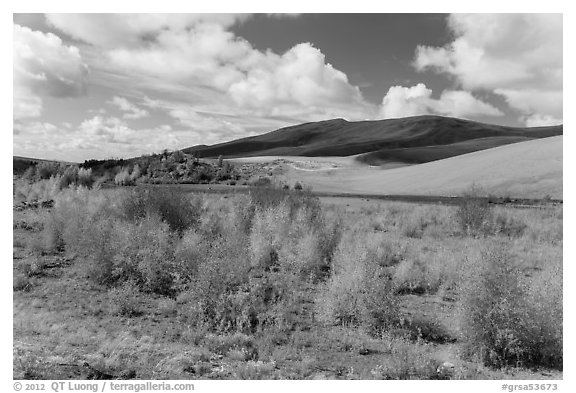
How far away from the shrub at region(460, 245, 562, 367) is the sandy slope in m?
30.7

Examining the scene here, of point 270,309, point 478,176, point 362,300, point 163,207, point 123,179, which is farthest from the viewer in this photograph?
point 478,176

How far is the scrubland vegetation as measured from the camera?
614 centimetres

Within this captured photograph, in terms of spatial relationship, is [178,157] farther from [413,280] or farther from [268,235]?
[413,280]

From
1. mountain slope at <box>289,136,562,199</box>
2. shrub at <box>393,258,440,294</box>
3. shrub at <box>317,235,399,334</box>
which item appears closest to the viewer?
shrub at <box>317,235,399,334</box>

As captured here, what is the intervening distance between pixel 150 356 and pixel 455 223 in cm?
1698

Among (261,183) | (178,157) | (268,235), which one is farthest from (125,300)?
(178,157)

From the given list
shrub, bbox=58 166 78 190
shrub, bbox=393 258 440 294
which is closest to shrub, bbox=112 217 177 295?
shrub, bbox=393 258 440 294

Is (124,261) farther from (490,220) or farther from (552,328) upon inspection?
(490,220)

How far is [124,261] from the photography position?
10453 mm

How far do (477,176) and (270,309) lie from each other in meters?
37.9

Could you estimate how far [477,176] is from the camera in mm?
41156

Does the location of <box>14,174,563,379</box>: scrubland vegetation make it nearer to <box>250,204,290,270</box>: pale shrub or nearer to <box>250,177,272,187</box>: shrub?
<box>250,204,290,270</box>: pale shrub

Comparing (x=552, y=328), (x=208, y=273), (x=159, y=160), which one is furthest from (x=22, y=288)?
(x=159, y=160)
